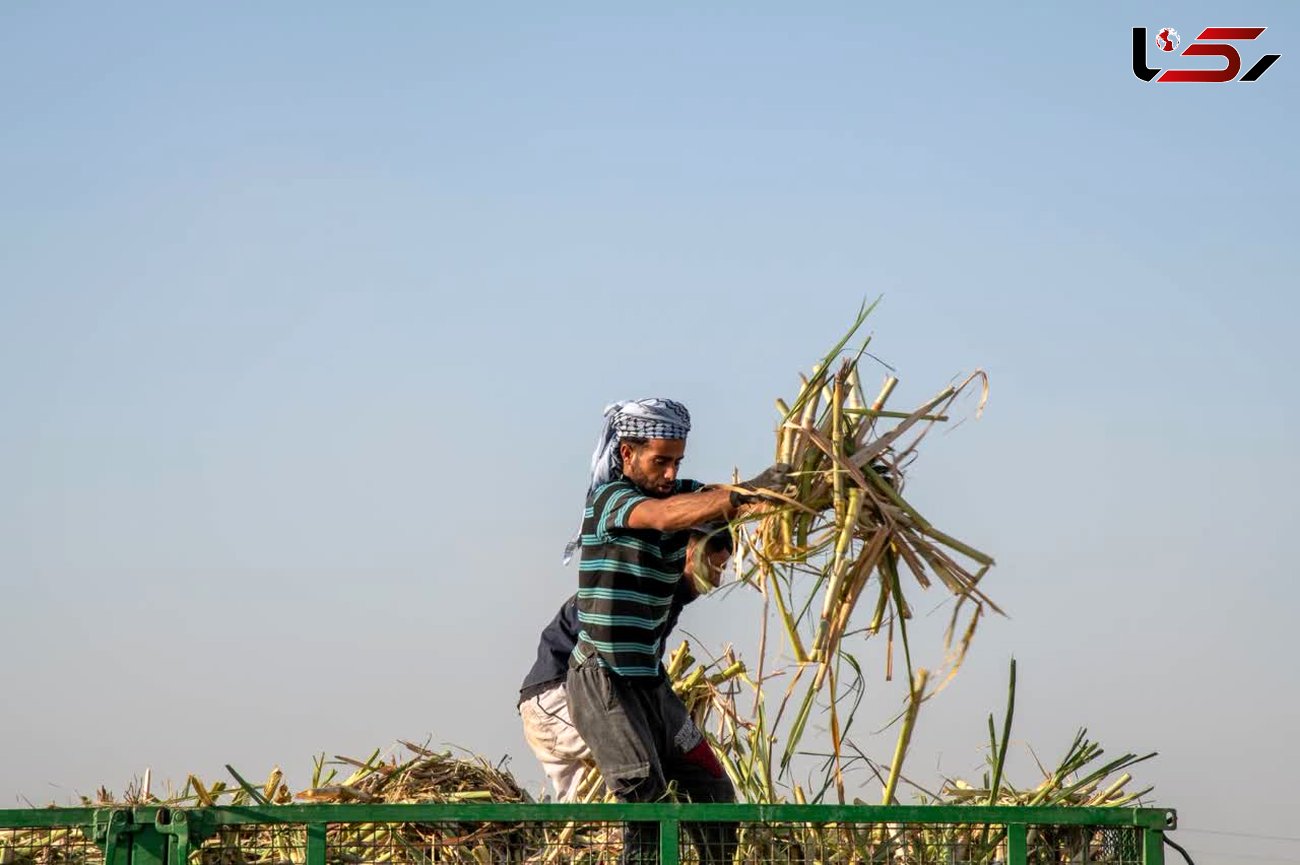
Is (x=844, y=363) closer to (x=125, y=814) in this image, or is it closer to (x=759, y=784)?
(x=759, y=784)

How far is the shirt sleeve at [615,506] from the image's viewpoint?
4.71m

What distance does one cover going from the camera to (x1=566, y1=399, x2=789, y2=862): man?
4.68 m

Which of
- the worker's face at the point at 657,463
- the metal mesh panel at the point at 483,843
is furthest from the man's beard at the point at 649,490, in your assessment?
the metal mesh panel at the point at 483,843

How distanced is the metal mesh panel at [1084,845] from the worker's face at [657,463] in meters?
1.40

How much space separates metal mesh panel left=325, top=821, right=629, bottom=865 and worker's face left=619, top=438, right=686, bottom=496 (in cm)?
102

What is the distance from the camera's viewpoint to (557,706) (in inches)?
210

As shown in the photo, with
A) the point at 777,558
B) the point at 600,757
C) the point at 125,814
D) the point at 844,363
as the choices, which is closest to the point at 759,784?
the point at 600,757

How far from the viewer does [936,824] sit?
420 cm

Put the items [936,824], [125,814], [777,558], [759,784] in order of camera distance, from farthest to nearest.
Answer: [759,784] < [777,558] < [936,824] < [125,814]

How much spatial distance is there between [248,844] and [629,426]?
162cm

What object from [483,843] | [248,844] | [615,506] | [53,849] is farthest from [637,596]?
[53,849]

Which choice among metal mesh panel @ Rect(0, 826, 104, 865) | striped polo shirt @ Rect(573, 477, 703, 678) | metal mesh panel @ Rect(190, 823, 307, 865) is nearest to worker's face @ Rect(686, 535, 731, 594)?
striped polo shirt @ Rect(573, 477, 703, 678)

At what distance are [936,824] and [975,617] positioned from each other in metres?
0.54

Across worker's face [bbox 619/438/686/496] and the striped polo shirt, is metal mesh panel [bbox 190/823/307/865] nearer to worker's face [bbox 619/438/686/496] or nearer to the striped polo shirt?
the striped polo shirt
